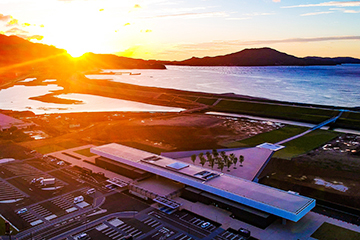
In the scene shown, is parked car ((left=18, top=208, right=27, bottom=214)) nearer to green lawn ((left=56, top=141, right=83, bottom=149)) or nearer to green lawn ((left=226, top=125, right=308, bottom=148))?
green lawn ((left=56, top=141, right=83, bottom=149))

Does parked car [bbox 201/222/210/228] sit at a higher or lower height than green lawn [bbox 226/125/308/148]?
lower

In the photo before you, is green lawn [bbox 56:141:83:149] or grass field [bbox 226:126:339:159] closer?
grass field [bbox 226:126:339:159]

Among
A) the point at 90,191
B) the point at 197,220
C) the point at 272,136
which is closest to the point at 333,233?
the point at 197,220

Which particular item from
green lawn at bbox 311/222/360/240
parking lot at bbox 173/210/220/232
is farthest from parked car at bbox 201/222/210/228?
green lawn at bbox 311/222/360/240

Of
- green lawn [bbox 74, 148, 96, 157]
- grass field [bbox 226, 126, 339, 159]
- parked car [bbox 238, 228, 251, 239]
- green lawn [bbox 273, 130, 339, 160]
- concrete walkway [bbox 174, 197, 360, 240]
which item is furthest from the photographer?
grass field [bbox 226, 126, 339, 159]

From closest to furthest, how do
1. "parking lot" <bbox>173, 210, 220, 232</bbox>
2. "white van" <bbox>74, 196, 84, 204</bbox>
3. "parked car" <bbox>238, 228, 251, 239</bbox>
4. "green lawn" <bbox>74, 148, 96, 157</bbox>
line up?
"parked car" <bbox>238, 228, 251, 239</bbox>
"parking lot" <bbox>173, 210, 220, 232</bbox>
"white van" <bbox>74, 196, 84, 204</bbox>
"green lawn" <bbox>74, 148, 96, 157</bbox>

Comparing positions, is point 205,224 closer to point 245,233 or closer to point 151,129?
point 245,233
